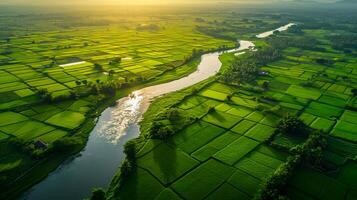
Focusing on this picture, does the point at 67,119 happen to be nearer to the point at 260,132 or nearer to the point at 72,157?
the point at 72,157

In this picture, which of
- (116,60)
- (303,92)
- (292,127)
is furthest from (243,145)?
(116,60)

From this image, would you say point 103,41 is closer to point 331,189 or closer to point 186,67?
point 186,67

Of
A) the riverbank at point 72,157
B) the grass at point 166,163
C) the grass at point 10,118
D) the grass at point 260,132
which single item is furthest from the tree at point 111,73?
the grass at point 260,132

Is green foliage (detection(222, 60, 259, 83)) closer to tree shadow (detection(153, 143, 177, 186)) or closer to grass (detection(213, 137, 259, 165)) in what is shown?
grass (detection(213, 137, 259, 165))

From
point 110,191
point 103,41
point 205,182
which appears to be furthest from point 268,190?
point 103,41

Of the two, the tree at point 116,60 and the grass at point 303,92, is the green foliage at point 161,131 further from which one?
the tree at point 116,60

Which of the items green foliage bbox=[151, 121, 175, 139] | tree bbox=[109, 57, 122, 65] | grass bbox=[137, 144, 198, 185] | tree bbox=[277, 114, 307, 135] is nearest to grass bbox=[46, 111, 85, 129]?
green foliage bbox=[151, 121, 175, 139]
